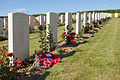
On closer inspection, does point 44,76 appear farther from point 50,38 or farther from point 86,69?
point 50,38

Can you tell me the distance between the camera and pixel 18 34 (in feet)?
14.3

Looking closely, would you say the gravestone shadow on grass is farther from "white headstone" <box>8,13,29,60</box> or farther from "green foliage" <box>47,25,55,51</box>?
"green foliage" <box>47,25,55,51</box>

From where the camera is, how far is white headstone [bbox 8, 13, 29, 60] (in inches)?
164

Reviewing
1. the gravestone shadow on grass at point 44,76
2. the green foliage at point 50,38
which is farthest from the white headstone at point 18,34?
the green foliage at point 50,38

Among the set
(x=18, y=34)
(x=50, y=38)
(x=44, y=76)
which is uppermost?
(x=18, y=34)

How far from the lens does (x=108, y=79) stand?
11.0ft

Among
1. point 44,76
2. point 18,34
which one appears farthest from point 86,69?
point 18,34

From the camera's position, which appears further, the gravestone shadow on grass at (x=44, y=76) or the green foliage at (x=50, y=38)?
the green foliage at (x=50, y=38)

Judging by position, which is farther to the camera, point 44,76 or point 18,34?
point 18,34

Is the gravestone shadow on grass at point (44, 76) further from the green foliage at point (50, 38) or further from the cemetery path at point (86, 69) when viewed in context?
the green foliage at point (50, 38)

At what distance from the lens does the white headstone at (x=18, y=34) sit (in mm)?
4176

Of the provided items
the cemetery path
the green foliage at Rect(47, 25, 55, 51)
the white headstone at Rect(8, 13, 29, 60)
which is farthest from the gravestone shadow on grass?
the green foliage at Rect(47, 25, 55, 51)

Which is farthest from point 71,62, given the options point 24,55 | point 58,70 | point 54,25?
point 54,25

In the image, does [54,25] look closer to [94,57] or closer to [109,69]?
[94,57]
